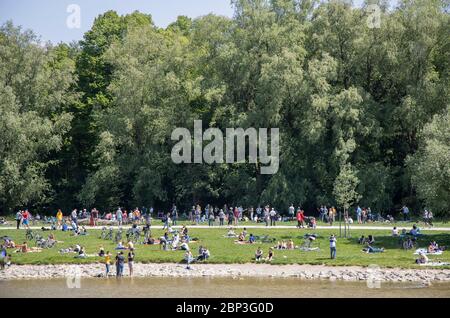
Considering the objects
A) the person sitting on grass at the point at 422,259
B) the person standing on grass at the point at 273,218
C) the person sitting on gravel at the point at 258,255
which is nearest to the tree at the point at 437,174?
the person sitting on grass at the point at 422,259

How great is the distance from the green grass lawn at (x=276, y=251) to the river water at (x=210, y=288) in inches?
145

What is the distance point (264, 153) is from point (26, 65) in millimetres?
25384

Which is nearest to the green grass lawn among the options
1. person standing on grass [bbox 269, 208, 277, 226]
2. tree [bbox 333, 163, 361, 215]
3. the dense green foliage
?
tree [bbox 333, 163, 361, 215]

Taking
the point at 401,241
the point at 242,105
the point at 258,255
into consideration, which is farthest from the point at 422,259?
the point at 242,105

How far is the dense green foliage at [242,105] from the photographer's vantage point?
64.6 m

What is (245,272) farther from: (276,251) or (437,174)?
(437,174)

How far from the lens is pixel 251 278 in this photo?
42.8 metres

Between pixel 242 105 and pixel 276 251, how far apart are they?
26322 millimetres

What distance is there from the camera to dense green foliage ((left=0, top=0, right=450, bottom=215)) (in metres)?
64.6

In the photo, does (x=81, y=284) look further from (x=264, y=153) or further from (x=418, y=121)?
(x=418, y=121)

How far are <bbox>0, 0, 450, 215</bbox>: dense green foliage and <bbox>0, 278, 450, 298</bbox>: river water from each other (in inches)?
711

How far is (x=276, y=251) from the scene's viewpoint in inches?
1881

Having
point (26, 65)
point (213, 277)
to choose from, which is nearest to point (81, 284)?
point (213, 277)

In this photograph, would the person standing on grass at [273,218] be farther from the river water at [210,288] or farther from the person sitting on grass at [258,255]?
the river water at [210,288]
